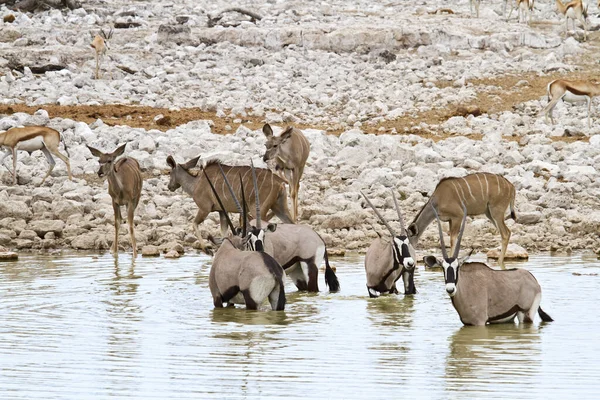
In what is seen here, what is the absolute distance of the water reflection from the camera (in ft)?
23.0

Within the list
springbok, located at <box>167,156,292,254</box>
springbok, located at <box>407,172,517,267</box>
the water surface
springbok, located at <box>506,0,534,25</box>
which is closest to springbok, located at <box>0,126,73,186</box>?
springbok, located at <box>167,156,292,254</box>

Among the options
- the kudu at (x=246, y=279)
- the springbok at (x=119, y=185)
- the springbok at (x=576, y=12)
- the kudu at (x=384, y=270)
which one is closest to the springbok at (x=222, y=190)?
the springbok at (x=119, y=185)

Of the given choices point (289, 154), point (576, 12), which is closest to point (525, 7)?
point (576, 12)

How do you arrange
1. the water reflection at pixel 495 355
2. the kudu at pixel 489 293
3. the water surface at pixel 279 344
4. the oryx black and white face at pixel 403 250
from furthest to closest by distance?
the oryx black and white face at pixel 403 250 → the kudu at pixel 489 293 → the water reflection at pixel 495 355 → the water surface at pixel 279 344

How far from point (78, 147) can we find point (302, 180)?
426 centimetres

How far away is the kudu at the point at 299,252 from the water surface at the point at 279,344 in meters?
0.16

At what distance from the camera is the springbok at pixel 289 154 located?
1622 centimetres

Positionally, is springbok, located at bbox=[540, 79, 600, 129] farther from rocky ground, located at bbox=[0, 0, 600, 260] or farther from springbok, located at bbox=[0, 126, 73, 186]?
springbok, located at bbox=[0, 126, 73, 186]

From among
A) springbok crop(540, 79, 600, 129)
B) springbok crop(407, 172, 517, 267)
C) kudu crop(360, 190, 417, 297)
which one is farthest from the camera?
springbok crop(540, 79, 600, 129)

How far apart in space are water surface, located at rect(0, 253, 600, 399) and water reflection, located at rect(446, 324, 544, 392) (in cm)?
1

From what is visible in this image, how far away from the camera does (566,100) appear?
2575 centimetres

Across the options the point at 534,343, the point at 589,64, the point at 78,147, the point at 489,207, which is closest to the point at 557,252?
the point at 489,207

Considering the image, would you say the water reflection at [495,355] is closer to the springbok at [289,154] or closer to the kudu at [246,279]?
the kudu at [246,279]

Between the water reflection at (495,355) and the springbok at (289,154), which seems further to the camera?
the springbok at (289,154)
